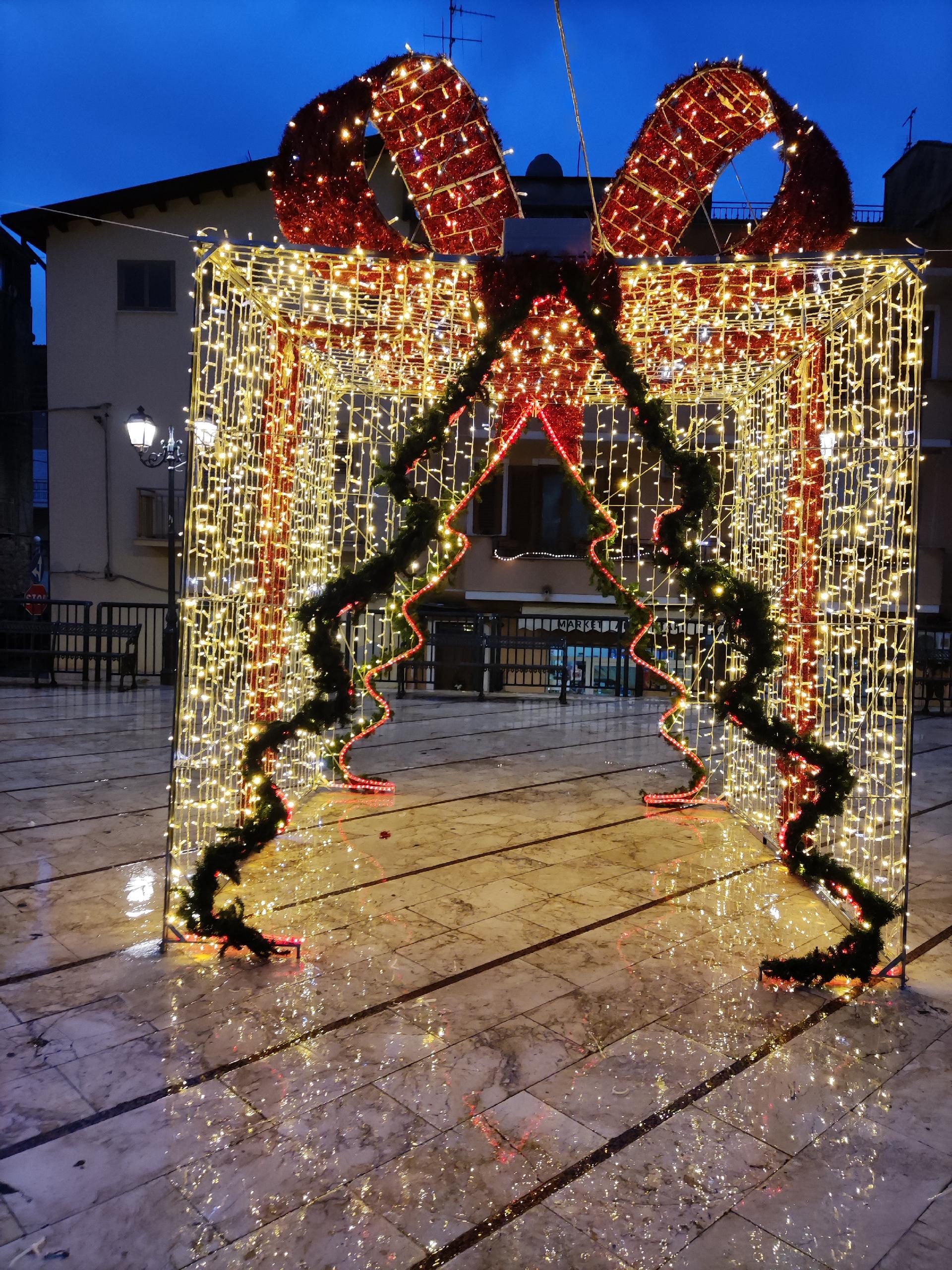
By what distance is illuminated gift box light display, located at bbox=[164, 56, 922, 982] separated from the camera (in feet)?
11.8

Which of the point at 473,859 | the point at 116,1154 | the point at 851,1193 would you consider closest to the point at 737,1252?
the point at 851,1193

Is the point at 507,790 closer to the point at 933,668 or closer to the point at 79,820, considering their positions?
the point at 79,820

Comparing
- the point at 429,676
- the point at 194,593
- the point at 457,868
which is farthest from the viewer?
the point at 429,676

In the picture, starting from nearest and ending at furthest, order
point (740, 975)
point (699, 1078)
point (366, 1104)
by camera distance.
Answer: point (366, 1104) < point (699, 1078) < point (740, 975)

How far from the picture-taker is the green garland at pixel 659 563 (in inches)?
135

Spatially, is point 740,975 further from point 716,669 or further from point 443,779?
point 716,669

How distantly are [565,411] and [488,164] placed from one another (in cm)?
219

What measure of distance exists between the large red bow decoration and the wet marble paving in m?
3.09

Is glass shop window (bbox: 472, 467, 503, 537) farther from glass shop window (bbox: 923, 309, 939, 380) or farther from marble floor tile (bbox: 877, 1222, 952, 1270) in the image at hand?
marble floor tile (bbox: 877, 1222, 952, 1270)

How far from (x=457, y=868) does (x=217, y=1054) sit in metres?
2.04

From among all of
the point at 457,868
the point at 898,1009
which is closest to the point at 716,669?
the point at 457,868

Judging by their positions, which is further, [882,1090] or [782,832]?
[782,832]

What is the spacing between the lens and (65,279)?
15.8 metres

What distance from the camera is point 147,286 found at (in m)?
15.8
